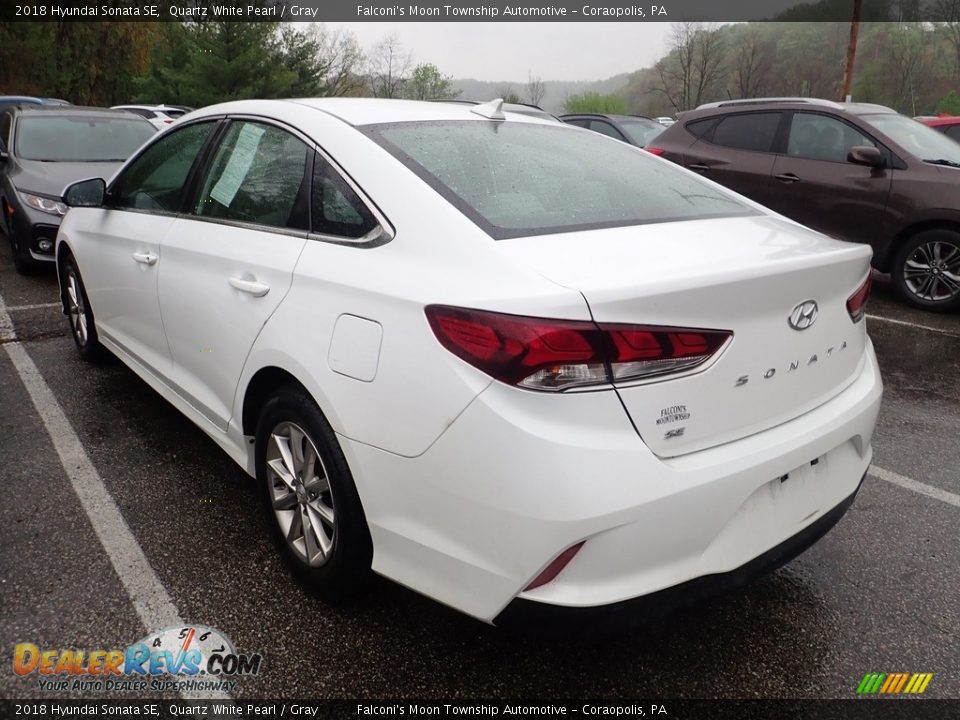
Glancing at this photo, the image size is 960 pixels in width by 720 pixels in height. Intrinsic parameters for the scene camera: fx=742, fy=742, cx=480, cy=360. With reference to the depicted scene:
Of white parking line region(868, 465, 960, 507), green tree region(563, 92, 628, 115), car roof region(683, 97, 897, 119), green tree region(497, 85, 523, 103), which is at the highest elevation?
green tree region(563, 92, 628, 115)

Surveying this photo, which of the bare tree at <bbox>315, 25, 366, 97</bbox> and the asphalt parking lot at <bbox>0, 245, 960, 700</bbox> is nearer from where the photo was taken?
the asphalt parking lot at <bbox>0, 245, 960, 700</bbox>

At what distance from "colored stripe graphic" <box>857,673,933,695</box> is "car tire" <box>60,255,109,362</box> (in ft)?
13.0

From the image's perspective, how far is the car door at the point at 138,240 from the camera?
10.3 ft

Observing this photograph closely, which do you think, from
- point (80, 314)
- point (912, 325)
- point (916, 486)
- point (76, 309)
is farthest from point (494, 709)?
point (912, 325)

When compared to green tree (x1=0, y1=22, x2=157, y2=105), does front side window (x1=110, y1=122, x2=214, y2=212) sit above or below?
below

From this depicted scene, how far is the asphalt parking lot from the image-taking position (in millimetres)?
2043

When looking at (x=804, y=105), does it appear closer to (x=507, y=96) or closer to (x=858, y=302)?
(x=858, y=302)

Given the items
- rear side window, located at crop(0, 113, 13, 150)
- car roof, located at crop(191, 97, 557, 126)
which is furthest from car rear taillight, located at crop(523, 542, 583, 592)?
rear side window, located at crop(0, 113, 13, 150)

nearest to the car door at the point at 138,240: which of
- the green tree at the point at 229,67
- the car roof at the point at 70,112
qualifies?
the car roof at the point at 70,112

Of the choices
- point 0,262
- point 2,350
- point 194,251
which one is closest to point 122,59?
point 0,262

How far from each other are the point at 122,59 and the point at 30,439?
38.2 meters

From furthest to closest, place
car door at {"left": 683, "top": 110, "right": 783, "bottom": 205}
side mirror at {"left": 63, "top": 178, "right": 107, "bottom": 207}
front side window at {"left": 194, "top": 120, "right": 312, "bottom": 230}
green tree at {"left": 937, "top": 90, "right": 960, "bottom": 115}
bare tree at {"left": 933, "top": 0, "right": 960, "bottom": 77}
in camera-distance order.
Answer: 1. bare tree at {"left": 933, "top": 0, "right": 960, "bottom": 77}
2. green tree at {"left": 937, "top": 90, "right": 960, "bottom": 115}
3. car door at {"left": 683, "top": 110, "right": 783, "bottom": 205}
4. side mirror at {"left": 63, "top": 178, "right": 107, "bottom": 207}
5. front side window at {"left": 194, "top": 120, "right": 312, "bottom": 230}

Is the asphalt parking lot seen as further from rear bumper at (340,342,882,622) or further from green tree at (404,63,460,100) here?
green tree at (404,63,460,100)

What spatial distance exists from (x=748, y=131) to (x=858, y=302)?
5574mm
